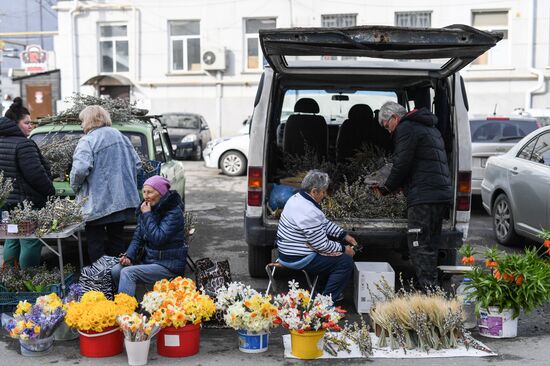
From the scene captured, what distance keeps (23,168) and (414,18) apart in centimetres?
1871

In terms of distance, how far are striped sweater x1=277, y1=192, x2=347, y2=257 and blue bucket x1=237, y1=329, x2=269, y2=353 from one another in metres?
0.91

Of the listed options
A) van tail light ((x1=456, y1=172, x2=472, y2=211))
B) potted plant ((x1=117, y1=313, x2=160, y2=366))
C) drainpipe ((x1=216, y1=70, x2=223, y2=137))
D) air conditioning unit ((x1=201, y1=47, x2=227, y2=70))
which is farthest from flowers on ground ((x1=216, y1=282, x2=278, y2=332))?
drainpipe ((x1=216, y1=70, x2=223, y2=137))

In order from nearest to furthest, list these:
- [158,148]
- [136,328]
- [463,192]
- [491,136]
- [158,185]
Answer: [136,328], [158,185], [463,192], [158,148], [491,136]

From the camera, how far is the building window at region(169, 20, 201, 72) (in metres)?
24.1

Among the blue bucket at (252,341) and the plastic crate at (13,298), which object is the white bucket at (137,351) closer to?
the blue bucket at (252,341)

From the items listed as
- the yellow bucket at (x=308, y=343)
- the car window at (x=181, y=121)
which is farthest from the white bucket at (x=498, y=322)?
the car window at (x=181, y=121)

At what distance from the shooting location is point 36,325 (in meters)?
4.83

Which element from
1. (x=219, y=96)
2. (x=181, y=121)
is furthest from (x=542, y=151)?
(x=219, y=96)

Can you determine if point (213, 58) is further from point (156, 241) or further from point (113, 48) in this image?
point (156, 241)

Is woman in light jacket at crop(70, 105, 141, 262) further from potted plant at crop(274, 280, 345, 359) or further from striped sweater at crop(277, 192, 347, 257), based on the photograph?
potted plant at crop(274, 280, 345, 359)

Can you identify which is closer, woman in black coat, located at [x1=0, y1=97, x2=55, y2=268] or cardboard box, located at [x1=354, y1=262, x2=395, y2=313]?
cardboard box, located at [x1=354, y1=262, x2=395, y2=313]

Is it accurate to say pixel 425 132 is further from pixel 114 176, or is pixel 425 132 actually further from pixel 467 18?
pixel 467 18

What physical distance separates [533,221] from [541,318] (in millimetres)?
2027

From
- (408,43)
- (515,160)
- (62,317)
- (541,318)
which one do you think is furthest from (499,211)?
(62,317)
